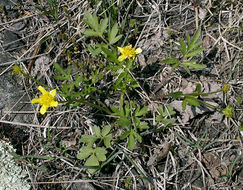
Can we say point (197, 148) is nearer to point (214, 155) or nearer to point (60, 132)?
point (214, 155)

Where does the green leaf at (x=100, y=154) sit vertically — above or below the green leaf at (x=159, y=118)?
below

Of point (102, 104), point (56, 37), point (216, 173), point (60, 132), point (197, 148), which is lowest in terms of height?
point (216, 173)

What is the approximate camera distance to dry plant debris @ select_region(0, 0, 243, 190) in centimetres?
268

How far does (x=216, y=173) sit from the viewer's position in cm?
271

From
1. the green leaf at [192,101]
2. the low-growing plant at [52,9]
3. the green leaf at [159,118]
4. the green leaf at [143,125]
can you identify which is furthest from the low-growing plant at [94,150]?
the low-growing plant at [52,9]

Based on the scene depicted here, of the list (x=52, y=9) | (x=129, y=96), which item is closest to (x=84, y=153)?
(x=129, y=96)

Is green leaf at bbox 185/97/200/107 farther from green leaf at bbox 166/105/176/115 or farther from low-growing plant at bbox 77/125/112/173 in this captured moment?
low-growing plant at bbox 77/125/112/173

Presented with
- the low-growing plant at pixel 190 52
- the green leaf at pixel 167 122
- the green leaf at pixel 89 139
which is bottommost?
the green leaf at pixel 89 139

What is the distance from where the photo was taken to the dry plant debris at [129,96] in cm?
268

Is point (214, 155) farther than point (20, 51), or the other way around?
point (20, 51)

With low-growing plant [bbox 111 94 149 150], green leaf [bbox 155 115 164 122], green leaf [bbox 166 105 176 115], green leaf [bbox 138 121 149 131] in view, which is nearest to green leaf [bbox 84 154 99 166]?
low-growing plant [bbox 111 94 149 150]

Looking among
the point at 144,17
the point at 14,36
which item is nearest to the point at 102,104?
the point at 144,17

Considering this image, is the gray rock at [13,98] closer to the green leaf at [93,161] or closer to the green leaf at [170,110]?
the green leaf at [93,161]

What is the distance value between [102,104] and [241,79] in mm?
1647
